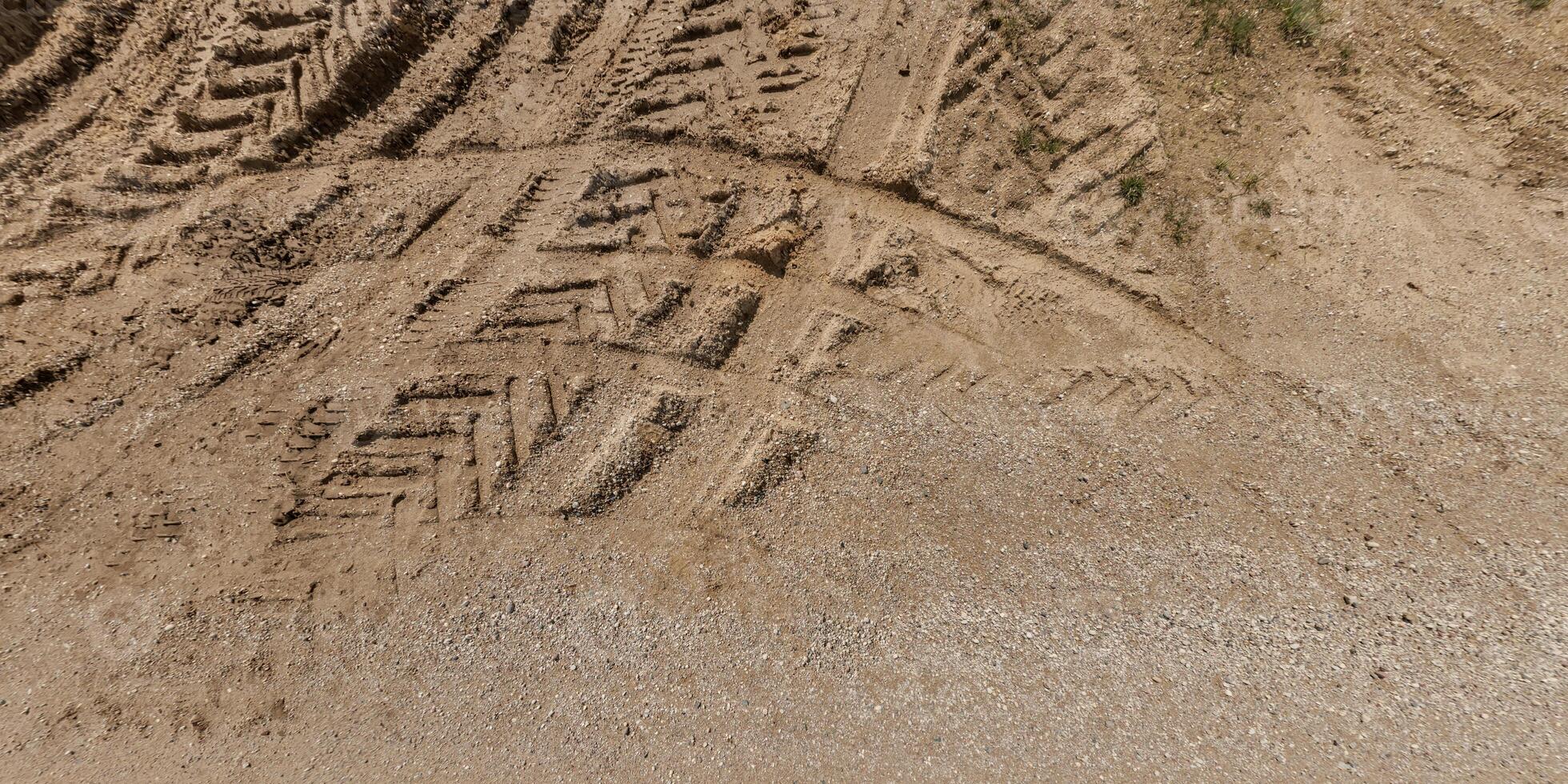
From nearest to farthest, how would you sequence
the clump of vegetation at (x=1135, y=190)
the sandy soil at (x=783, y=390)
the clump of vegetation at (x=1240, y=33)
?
1. the sandy soil at (x=783, y=390)
2. the clump of vegetation at (x=1135, y=190)
3. the clump of vegetation at (x=1240, y=33)

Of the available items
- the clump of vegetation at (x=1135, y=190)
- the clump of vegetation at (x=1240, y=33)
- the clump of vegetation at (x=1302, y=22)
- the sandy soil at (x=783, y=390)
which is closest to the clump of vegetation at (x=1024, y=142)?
the sandy soil at (x=783, y=390)

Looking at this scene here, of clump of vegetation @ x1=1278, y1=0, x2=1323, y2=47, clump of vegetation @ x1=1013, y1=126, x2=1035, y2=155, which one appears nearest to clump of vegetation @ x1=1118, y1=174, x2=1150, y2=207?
clump of vegetation @ x1=1013, y1=126, x2=1035, y2=155

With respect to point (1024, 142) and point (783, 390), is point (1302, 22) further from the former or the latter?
point (783, 390)

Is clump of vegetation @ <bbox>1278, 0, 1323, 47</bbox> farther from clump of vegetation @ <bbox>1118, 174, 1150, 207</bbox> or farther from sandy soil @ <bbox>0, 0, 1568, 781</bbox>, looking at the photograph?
clump of vegetation @ <bbox>1118, 174, 1150, 207</bbox>

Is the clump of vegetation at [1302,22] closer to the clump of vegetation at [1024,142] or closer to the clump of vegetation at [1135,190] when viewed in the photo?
the clump of vegetation at [1135,190]

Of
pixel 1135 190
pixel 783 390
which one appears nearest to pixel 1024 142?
pixel 1135 190
